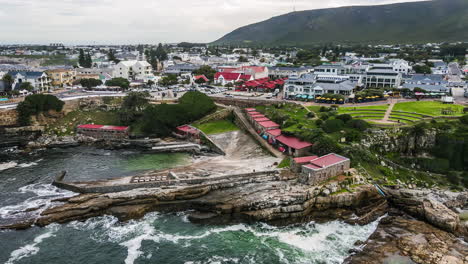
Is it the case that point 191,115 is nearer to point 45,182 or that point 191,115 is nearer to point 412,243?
point 45,182

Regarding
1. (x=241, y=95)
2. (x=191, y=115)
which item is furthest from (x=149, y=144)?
(x=241, y=95)

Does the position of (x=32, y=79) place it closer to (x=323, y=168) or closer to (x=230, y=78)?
(x=230, y=78)

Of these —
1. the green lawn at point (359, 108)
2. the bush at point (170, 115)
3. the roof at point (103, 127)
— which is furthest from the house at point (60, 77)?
the green lawn at point (359, 108)

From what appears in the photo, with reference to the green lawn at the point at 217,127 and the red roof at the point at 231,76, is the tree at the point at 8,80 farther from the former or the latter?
the green lawn at the point at 217,127

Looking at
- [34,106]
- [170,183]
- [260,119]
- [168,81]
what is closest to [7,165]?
[34,106]

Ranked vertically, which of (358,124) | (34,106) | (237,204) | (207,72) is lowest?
(237,204)

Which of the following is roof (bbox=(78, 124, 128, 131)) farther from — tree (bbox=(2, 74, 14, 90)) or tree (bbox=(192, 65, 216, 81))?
tree (bbox=(192, 65, 216, 81))
